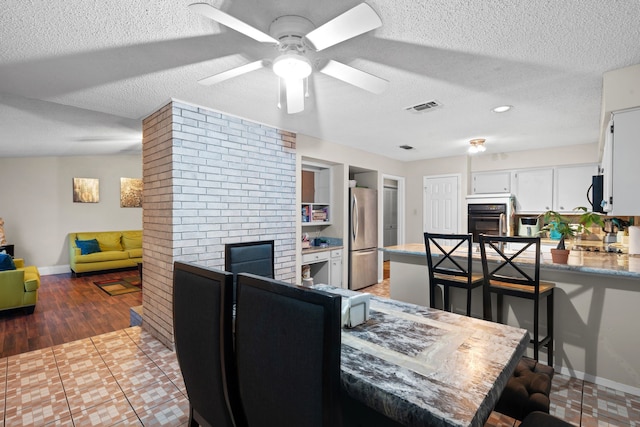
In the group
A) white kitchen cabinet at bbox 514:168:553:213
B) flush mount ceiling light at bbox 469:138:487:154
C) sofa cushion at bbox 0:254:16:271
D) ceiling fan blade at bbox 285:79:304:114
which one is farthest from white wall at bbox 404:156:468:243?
sofa cushion at bbox 0:254:16:271

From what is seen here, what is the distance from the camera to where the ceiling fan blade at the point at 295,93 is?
1.83 meters

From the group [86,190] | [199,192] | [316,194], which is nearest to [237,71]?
[199,192]

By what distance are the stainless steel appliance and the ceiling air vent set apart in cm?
307

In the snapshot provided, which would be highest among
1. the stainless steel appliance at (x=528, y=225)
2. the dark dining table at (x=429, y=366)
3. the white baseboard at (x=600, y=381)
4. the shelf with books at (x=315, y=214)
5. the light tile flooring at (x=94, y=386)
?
the shelf with books at (x=315, y=214)

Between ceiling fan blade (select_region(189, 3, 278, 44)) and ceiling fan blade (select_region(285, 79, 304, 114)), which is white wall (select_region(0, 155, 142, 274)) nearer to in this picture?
ceiling fan blade (select_region(285, 79, 304, 114))

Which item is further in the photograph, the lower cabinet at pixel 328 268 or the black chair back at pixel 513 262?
the lower cabinet at pixel 328 268

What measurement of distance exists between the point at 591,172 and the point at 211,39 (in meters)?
5.27

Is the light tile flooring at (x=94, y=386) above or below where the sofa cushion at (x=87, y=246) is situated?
below

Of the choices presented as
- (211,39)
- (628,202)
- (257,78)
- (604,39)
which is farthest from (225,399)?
(628,202)

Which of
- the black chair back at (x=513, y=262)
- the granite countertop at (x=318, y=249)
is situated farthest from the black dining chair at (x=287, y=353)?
the granite countertop at (x=318, y=249)

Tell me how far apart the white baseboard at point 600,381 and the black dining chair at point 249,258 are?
8.29ft

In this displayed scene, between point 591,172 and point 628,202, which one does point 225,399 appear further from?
point 591,172

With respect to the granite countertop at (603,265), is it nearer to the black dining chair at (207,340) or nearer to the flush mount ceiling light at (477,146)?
the flush mount ceiling light at (477,146)

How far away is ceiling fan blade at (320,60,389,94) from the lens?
1712mm
